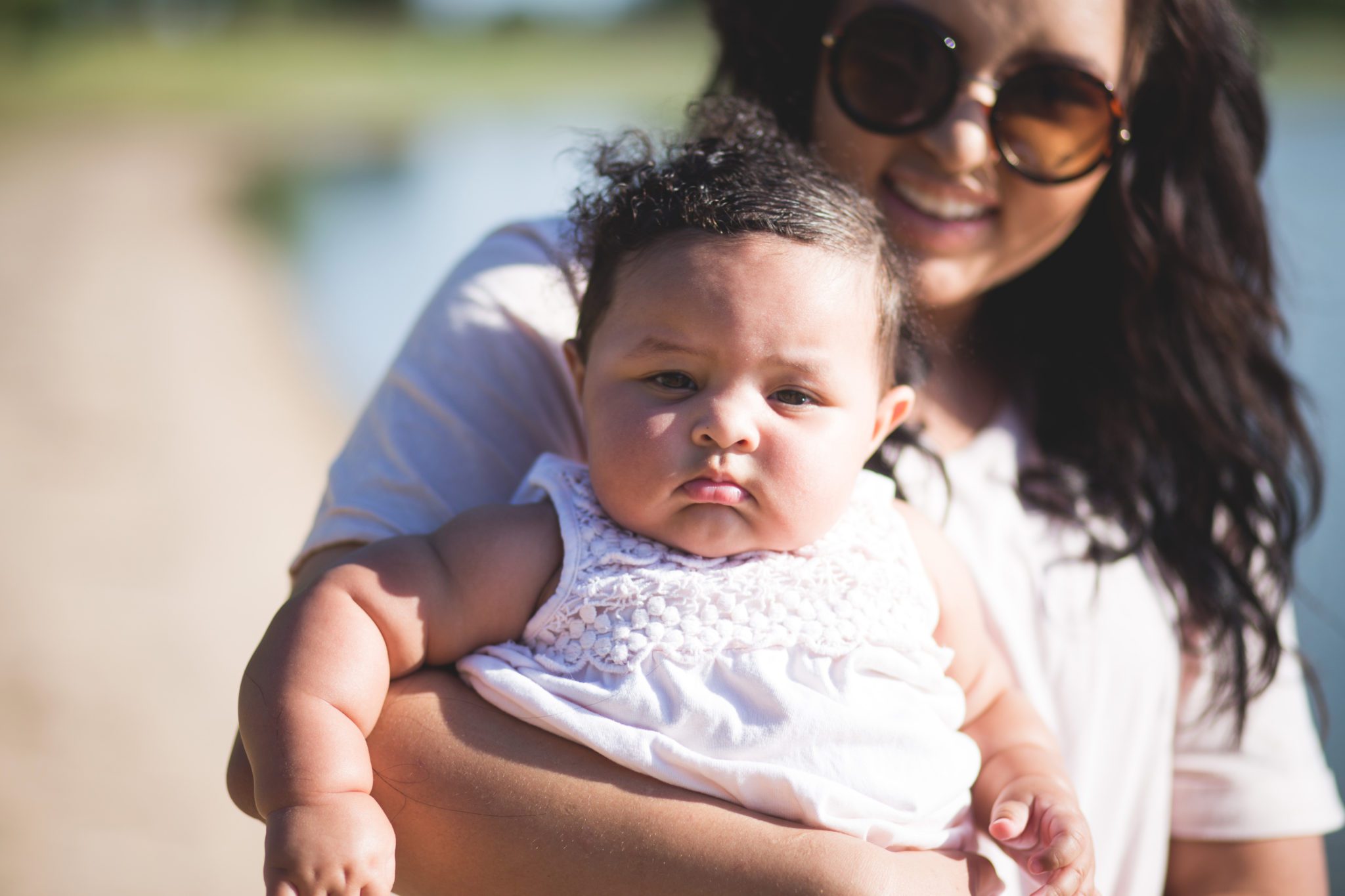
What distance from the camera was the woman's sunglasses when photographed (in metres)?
2.17

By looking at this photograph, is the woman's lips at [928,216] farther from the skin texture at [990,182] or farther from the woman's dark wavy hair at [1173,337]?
the woman's dark wavy hair at [1173,337]

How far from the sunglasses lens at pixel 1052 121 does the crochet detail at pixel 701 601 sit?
884 mm

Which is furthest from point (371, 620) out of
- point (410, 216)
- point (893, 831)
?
point (410, 216)

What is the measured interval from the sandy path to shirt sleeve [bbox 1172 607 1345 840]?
4072mm

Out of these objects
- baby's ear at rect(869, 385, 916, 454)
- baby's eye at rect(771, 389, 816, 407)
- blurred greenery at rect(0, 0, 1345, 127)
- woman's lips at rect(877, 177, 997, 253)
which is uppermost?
blurred greenery at rect(0, 0, 1345, 127)

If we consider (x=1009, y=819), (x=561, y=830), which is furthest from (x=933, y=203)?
(x=561, y=830)

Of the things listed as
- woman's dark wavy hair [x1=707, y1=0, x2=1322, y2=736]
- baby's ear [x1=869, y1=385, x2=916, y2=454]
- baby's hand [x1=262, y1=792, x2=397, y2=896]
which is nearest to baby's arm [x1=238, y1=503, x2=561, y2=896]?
baby's hand [x1=262, y1=792, x2=397, y2=896]

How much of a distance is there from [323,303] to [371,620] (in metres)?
12.6

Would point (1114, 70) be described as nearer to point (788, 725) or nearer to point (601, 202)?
point (601, 202)

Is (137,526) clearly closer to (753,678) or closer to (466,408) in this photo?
(466,408)

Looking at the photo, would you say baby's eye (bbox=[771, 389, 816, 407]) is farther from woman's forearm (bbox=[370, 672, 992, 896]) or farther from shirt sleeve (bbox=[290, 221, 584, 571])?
woman's forearm (bbox=[370, 672, 992, 896])

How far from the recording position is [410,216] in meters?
17.2

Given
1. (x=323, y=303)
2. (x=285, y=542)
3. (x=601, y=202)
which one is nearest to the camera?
(x=601, y=202)

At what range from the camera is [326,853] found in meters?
1.42
